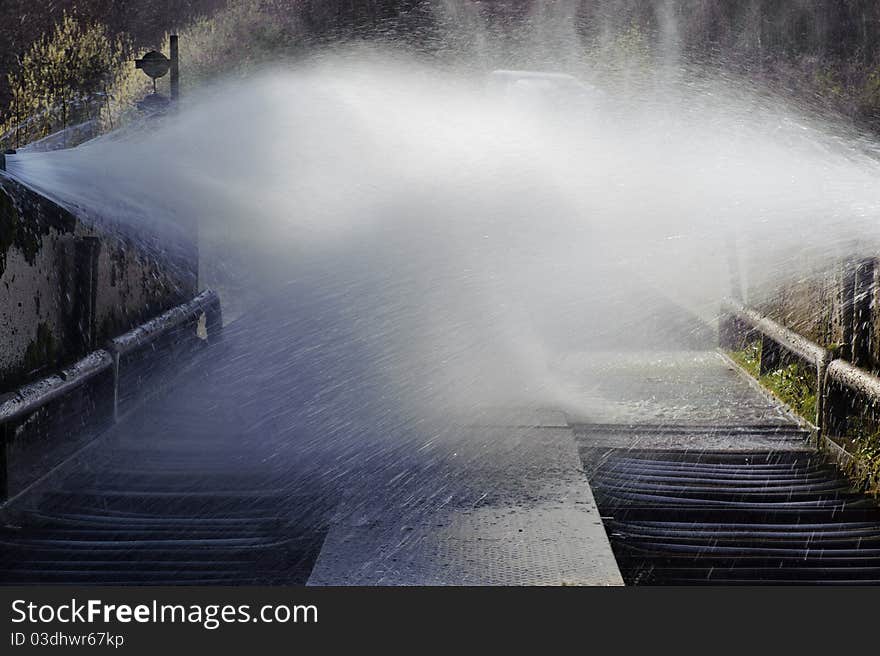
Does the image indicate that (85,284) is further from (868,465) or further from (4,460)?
(868,465)

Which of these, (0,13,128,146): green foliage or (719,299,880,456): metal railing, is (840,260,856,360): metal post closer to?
(719,299,880,456): metal railing

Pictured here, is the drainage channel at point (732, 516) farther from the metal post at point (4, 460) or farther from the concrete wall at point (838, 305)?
the metal post at point (4, 460)

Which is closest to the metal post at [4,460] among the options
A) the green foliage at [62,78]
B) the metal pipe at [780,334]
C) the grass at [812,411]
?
the grass at [812,411]

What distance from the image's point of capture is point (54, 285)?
595 cm

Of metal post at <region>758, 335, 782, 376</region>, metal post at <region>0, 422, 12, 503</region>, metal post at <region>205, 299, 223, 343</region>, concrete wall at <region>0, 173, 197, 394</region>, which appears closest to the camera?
metal post at <region>0, 422, 12, 503</region>

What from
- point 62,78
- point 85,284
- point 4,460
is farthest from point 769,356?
point 62,78

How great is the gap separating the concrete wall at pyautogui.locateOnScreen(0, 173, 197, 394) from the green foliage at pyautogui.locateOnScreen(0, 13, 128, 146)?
17.6 meters

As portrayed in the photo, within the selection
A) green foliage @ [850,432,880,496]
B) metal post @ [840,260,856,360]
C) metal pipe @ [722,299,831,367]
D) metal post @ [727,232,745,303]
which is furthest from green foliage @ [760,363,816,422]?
metal post @ [727,232,745,303]

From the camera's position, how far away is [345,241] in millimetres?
13688

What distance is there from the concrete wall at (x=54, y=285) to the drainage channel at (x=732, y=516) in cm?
277

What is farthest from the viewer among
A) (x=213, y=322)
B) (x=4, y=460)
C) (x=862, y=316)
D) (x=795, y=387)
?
(x=213, y=322)

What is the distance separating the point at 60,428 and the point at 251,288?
906 cm

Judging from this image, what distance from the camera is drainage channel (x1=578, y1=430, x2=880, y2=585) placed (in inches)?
179

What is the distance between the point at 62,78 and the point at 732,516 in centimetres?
2432
